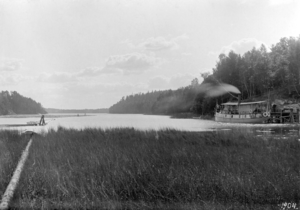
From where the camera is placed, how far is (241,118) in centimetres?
5912

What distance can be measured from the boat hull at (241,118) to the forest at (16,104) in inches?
5220

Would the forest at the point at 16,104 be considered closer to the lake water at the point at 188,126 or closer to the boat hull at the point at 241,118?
the lake water at the point at 188,126

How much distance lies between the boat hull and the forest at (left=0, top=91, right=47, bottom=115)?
13258 centimetres

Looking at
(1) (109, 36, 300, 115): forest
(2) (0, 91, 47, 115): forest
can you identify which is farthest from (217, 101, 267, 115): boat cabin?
(2) (0, 91, 47, 115): forest

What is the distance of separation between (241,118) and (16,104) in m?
158

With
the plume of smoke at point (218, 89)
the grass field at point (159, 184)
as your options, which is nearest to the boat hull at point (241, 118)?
the plume of smoke at point (218, 89)

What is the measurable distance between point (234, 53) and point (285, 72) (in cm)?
1979

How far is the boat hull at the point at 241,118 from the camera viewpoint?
55862 mm

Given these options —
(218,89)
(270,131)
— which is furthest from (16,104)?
(270,131)

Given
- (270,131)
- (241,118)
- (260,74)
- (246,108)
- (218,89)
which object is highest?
(260,74)

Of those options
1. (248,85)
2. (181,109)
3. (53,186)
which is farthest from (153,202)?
(181,109)

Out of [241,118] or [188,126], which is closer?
[188,126]

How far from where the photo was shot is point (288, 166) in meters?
9.38

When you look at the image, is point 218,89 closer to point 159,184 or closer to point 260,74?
point 260,74
